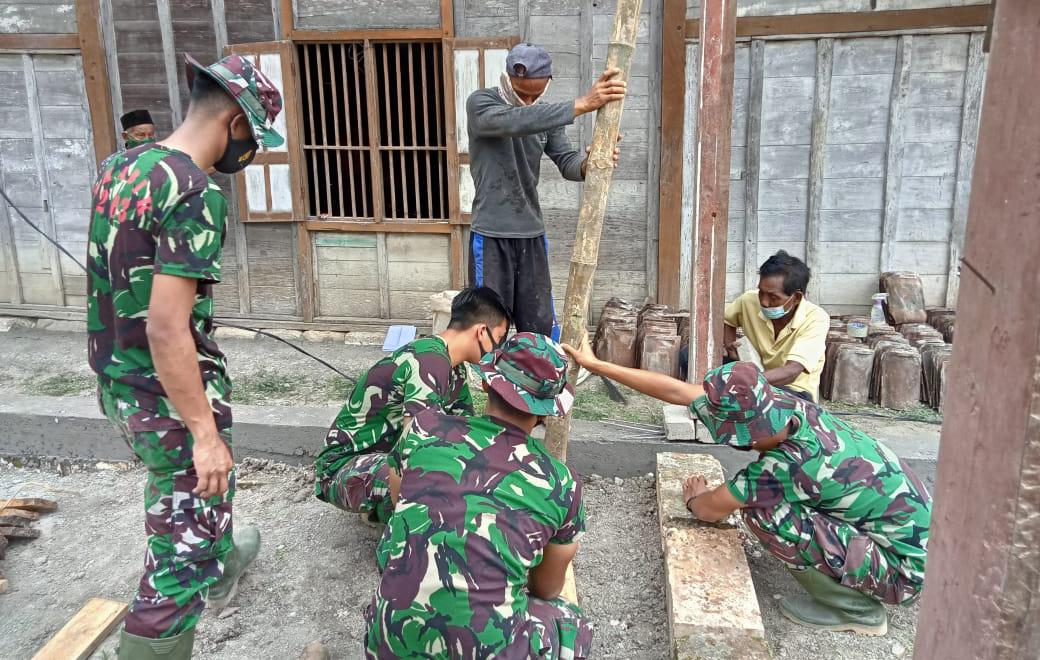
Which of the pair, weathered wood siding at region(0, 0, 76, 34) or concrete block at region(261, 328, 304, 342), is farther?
concrete block at region(261, 328, 304, 342)

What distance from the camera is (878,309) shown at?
577 cm

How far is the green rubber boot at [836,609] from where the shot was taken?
117 inches

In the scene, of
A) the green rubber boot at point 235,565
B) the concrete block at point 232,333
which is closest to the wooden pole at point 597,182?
the green rubber boot at point 235,565

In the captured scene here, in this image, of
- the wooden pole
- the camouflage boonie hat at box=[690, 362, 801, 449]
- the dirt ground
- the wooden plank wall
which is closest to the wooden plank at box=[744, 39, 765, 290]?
the wooden plank wall

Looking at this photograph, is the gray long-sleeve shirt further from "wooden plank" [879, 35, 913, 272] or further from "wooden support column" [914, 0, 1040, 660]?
"wooden plank" [879, 35, 913, 272]

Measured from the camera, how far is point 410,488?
2.16 meters

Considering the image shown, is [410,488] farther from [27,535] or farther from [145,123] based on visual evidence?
[145,123]

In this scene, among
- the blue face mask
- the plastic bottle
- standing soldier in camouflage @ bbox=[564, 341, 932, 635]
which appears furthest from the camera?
the plastic bottle

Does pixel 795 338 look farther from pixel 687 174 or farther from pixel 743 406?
pixel 687 174

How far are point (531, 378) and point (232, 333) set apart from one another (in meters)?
5.15

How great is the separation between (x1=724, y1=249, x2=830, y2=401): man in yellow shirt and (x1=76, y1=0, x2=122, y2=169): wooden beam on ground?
5457 mm

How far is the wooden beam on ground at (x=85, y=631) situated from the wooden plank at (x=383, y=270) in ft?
12.4

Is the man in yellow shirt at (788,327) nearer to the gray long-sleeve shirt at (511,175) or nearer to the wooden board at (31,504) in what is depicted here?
the gray long-sleeve shirt at (511,175)

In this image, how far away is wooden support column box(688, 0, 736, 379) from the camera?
3.68 metres
